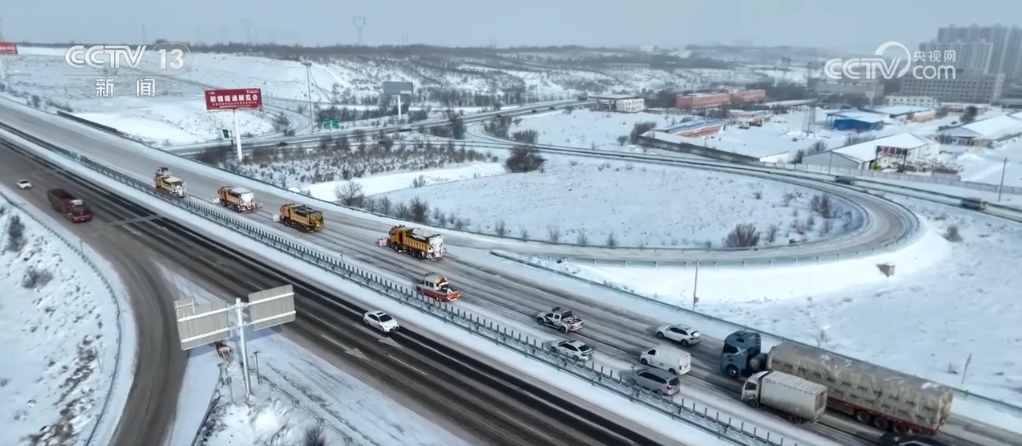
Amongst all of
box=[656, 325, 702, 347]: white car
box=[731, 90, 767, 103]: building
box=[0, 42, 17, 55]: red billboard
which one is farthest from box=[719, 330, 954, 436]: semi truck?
box=[0, 42, 17, 55]: red billboard

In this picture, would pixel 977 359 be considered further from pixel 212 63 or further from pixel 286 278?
pixel 212 63

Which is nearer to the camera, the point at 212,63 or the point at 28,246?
the point at 28,246

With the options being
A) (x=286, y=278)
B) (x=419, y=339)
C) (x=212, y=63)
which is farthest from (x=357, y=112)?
(x=419, y=339)

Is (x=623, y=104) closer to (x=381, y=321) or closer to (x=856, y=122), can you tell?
(x=856, y=122)

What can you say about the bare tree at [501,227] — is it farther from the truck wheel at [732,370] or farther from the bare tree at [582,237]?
the truck wheel at [732,370]

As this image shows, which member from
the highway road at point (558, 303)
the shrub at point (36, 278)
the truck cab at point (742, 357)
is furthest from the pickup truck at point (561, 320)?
the shrub at point (36, 278)

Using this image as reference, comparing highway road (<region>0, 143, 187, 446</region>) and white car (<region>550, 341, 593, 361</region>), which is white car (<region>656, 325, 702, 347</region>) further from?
highway road (<region>0, 143, 187, 446</region>)
